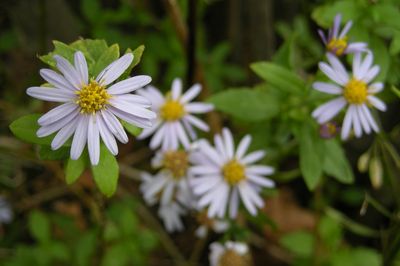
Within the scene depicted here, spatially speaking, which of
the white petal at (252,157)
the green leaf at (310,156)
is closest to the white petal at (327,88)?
the green leaf at (310,156)

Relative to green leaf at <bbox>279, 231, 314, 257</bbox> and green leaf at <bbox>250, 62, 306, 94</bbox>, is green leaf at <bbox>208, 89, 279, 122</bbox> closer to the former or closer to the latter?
green leaf at <bbox>250, 62, 306, 94</bbox>

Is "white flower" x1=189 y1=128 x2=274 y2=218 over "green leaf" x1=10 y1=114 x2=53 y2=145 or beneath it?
beneath

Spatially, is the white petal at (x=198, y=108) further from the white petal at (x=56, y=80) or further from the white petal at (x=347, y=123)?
the white petal at (x=56, y=80)

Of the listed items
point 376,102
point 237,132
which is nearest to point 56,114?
point 376,102

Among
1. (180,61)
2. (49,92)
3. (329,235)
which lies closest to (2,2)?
(180,61)

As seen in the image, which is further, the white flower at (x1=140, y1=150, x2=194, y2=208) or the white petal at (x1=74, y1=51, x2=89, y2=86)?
the white flower at (x1=140, y1=150, x2=194, y2=208)

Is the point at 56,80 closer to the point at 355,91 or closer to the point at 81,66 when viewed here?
the point at 81,66

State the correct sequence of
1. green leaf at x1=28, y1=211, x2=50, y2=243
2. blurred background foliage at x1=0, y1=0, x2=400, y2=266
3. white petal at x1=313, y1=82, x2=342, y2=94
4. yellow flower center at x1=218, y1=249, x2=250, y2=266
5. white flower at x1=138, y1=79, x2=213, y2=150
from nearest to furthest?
1. white petal at x1=313, y1=82, x2=342, y2=94
2. blurred background foliage at x1=0, y1=0, x2=400, y2=266
3. white flower at x1=138, y1=79, x2=213, y2=150
4. yellow flower center at x1=218, y1=249, x2=250, y2=266
5. green leaf at x1=28, y1=211, x2=50, y2=243

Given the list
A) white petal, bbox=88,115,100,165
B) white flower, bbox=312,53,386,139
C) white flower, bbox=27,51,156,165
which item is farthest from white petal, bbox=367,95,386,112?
white petal, bbox=88,115,100,165

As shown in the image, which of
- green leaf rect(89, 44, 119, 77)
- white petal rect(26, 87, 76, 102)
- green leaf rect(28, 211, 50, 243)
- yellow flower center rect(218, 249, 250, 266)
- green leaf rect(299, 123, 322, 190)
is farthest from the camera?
green leaf rect(28, 211, 50, 243)
